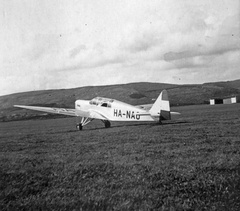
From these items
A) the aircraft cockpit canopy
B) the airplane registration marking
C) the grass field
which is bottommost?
the grass field

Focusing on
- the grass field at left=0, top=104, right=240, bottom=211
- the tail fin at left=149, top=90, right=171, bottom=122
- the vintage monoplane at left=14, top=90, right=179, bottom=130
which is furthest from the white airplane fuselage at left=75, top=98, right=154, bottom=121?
the grass field at left=0, top=104, right=240, bottom=211

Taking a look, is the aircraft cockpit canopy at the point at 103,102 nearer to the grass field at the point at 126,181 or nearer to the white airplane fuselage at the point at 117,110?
the white airplane fuselage at the point at 117,110

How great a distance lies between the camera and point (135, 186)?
4738 mm

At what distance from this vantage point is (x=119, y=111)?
1791 cm

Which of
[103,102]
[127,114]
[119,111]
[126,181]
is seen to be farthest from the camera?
[103,102]

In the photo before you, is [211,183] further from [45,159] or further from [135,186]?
[45,159]

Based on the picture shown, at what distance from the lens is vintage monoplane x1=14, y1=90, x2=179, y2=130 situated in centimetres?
1624

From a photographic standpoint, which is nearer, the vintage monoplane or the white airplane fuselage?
the vintage monoplane

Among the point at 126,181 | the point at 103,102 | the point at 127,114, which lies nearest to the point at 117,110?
the point at 127,114

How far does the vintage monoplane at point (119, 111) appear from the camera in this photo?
16.2m

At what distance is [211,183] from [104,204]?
206 cm

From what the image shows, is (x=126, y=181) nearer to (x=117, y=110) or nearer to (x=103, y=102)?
(x=117, y=110)

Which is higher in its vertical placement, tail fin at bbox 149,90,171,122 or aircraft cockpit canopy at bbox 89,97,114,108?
aircraft cockpit canopy at bbox 89,97,114,108

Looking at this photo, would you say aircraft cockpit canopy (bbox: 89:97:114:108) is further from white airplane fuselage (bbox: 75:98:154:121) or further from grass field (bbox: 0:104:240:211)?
grass field (bbox: 0:104:240:211)
